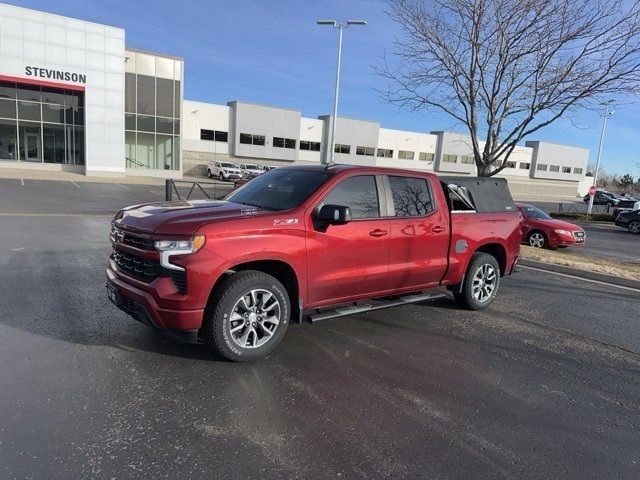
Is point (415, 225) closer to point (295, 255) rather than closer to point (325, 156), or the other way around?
point (295, 255)

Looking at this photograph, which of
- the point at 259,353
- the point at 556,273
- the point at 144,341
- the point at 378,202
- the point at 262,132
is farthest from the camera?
the point at 262,132

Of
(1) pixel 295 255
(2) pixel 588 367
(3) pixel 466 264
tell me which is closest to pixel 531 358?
(2) pixel 588 367

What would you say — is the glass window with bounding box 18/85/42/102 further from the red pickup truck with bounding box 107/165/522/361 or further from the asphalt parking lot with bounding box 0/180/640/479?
the red pickup truck with bounding box 107/165/522/361

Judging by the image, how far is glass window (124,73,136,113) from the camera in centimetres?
3700

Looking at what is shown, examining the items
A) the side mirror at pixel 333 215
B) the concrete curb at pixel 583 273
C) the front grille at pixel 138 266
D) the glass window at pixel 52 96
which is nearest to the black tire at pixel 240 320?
the front grille at pixel 138 266

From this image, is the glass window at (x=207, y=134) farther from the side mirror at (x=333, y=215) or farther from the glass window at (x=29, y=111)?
the side mirror at (x=333, y=215)

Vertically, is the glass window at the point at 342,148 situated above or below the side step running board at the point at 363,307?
above

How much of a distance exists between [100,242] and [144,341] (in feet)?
20.4

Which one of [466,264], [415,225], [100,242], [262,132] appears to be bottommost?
[100,242]

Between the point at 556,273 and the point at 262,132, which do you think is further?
the point at 262,132

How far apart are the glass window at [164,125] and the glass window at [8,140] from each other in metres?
10.1

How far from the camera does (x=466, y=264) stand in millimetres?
6195

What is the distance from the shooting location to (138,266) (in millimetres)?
4250

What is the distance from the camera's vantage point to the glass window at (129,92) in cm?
3700
